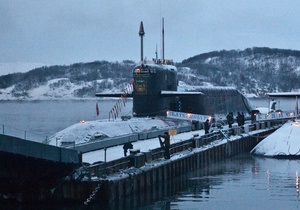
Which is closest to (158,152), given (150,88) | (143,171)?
(143,171)

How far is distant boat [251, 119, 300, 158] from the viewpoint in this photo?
32.8m

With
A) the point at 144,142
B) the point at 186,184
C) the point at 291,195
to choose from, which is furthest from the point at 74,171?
the point at 144,142

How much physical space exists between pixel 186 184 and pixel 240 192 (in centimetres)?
257

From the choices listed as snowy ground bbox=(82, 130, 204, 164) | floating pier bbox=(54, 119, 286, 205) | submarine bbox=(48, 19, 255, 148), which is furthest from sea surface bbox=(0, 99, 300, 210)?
submarine bbox=(48, 19, 255, 148)

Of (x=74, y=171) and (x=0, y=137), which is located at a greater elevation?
(x=0, y=137)

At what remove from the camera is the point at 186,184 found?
25094mm

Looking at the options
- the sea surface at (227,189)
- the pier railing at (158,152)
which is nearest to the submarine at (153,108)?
the pier railing at (158,152)

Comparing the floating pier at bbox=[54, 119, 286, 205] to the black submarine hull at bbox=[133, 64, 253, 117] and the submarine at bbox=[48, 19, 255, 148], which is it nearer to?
the submarine at bbox=[48, 19, 255, 148]

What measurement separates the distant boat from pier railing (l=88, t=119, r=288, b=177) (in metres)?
2.25

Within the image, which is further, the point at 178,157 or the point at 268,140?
the point at 268,140

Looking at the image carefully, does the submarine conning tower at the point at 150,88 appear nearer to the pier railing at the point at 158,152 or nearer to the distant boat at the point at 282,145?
the pier railing at the point at 158,152

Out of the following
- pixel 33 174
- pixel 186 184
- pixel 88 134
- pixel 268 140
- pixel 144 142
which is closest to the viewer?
pixel 33 174

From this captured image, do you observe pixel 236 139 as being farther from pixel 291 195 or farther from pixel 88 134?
pixel 291 195

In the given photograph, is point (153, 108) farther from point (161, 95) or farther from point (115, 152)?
point (115, 152)
